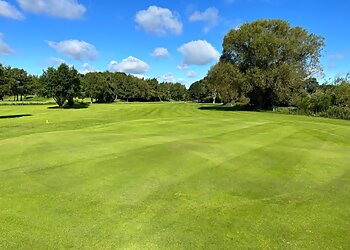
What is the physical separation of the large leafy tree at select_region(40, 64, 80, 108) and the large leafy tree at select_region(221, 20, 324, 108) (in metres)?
37.8

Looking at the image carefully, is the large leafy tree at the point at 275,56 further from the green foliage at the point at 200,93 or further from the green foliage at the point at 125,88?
the green foliage at the point at 200,93

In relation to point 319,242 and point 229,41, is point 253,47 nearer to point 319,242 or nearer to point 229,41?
point 229,41

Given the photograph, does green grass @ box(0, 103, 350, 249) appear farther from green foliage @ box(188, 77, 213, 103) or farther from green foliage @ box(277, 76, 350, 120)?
green foliage @ box(188, 77, 213, 103)

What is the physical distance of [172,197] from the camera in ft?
26.2

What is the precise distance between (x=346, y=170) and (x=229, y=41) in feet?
165

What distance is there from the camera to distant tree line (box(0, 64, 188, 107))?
7350 centimetres

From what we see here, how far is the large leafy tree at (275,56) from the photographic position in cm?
5326

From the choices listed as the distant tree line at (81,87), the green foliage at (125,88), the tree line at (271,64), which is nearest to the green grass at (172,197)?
the distant tree line at (81,87)

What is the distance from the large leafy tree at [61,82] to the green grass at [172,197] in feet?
205

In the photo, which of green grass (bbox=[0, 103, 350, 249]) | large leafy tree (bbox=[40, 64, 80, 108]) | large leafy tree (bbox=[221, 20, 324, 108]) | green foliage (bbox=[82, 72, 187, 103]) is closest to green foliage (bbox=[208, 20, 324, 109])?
large leafy tree (bbox=[221, 20, 324, 108])

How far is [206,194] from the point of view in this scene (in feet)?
27.3

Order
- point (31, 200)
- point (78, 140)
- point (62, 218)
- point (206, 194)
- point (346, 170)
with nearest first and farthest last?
point (62, 218)
point (31, 200)
point (206, 194)
point (346, 170)
point (78, 140)

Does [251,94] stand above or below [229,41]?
below

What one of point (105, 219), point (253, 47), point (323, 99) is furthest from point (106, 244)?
point (253, 47)
